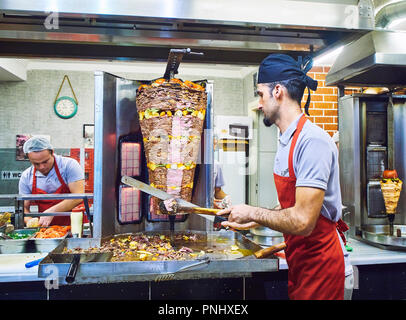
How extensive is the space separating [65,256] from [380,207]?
2.76 metres

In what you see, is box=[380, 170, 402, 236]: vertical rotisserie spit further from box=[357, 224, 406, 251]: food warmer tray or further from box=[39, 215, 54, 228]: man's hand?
box=[39, 215, 54, 228]: man's hand

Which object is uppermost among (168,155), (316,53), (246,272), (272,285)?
(316,53)

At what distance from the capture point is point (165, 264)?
1618 mm

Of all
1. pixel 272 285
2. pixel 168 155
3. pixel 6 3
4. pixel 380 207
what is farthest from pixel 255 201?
pixel 6 3

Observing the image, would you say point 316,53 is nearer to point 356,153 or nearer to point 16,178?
point 356,153

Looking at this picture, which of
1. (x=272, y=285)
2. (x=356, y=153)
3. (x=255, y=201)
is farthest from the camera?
(x=255, y=201)

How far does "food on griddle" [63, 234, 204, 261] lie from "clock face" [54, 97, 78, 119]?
462 centimetres

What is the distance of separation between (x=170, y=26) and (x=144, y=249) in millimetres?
1276

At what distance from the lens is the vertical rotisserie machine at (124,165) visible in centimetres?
220

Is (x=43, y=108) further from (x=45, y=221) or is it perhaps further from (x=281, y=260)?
(x=281, y=260)

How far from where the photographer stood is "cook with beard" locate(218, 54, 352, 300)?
1593 mm

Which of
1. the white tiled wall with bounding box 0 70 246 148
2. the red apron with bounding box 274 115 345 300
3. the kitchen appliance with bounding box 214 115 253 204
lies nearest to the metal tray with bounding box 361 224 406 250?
the red apron with bounding box 274 115 345 300

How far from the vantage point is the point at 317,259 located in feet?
5.74

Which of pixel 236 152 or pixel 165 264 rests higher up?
pixel 236 152
